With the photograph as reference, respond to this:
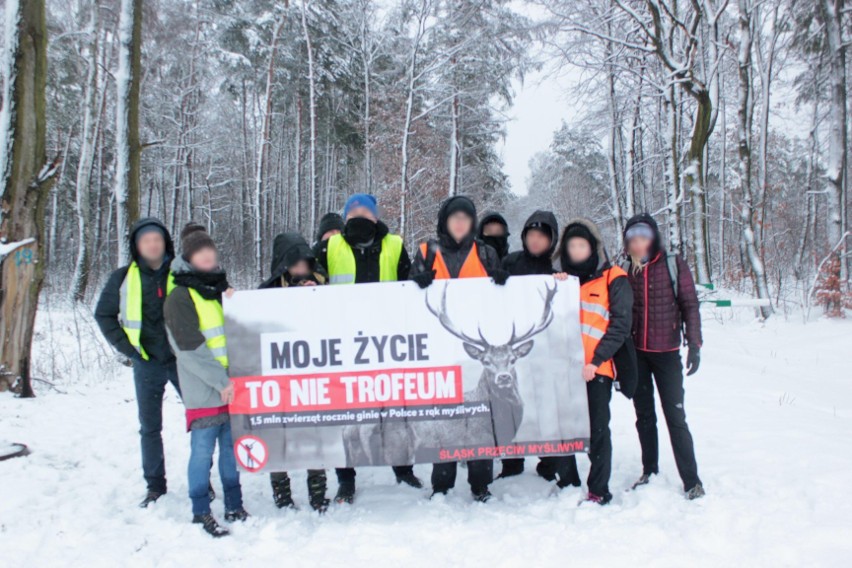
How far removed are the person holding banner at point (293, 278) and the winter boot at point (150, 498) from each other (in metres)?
0.85

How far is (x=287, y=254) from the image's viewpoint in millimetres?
3938

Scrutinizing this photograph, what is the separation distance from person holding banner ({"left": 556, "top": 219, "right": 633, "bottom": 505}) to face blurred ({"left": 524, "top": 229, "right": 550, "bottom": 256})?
386 millimetres

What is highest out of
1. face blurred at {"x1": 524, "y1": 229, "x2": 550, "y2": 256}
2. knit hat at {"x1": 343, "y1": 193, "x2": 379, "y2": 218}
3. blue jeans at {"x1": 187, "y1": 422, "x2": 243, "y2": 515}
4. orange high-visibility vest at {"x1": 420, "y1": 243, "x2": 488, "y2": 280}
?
knit hat at {"x1": 343, "y1": 193, "x2": 379, "y2": 218}

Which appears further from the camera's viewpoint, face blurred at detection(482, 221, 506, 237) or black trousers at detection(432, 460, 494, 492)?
face blurred at detection(482, 221, 506, 237)

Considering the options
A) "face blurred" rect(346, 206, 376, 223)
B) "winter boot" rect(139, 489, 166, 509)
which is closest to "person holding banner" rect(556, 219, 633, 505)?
"face blurred" rect(346, 206, 376, 223)

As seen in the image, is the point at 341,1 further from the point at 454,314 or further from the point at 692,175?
the point at 454,314

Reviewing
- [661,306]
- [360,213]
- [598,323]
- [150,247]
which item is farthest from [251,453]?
[661,306]

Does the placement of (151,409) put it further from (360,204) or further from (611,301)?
(611,301)

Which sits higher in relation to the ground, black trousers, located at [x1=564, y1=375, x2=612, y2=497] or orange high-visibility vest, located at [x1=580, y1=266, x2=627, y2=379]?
orange high-visibility vest, located at [x1=580, y1=266, x2=627, y2=379]

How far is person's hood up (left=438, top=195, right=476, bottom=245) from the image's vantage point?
3961 mm

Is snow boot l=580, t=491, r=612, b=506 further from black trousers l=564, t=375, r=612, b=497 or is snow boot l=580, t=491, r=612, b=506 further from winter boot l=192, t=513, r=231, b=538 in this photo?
winter boot l=192, t=513, r=231, b=538

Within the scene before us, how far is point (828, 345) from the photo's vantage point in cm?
931

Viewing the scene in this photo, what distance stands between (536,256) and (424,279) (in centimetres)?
107

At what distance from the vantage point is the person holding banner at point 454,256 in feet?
12.8
